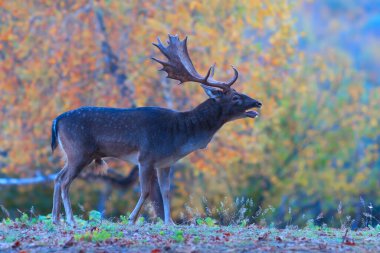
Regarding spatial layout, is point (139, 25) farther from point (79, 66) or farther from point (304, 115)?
point (304, 115)

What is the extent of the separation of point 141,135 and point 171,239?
306cm

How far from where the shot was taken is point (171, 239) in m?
9.33

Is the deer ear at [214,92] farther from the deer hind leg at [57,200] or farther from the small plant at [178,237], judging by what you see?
the small plant at [178,237]

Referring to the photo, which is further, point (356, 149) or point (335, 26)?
point (335, 26)

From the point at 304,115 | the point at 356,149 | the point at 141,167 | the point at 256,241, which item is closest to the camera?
the point at 256,241

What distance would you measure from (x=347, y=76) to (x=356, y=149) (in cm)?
420

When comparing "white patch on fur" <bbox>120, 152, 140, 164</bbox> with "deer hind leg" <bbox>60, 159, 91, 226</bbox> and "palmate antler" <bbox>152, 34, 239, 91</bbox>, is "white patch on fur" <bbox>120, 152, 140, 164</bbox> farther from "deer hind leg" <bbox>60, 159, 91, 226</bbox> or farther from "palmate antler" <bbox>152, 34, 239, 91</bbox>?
"palmate antler" <bbox>152, 34, 239, 91</bbox>

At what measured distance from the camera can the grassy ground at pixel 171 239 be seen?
8773 mm

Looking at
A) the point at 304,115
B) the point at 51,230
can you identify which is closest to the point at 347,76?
the point at 304,115

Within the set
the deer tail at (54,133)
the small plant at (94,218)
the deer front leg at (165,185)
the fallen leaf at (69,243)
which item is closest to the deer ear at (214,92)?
the deer front leg at (165,185)

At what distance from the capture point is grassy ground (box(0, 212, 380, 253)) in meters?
8.77

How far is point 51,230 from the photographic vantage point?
34.2 ft

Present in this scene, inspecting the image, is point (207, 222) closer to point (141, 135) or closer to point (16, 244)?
point (141, 135)

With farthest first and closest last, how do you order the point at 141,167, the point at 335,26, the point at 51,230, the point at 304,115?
1. the point at 335,26
2. the point at 304,115
3. the point at 141,167
4. the point at 51,230
